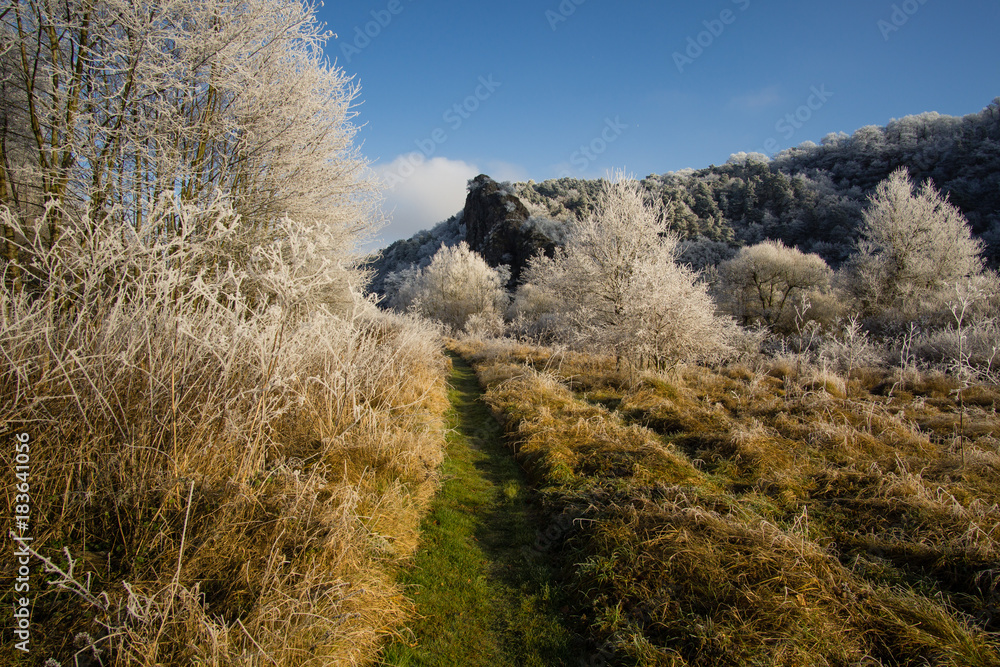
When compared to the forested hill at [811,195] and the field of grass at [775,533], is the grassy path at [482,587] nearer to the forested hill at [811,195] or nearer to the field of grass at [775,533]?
the field of grass at [775,533]

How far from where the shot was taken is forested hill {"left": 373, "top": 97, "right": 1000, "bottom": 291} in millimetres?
41031

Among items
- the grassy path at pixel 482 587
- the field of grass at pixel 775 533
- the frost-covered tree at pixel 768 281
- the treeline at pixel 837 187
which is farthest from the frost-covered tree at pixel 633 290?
the treeline at pixel 837 187

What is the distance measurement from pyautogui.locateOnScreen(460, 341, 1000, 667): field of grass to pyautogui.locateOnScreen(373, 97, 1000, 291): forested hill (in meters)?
34.1

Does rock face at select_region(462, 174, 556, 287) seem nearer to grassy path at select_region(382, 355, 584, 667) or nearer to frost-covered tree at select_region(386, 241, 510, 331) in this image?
frost-covered tree at select_region(386, 241, 510, 331)

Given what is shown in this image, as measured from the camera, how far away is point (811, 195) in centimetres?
4803

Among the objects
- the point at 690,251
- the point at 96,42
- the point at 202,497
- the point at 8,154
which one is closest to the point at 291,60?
the point at 96,42

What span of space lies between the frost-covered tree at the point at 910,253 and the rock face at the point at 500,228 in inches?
976

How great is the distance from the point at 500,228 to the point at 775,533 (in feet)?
163

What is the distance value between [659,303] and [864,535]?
21.3 ft

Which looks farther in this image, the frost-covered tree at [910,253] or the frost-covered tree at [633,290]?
the frost-covered tree at [910,253]

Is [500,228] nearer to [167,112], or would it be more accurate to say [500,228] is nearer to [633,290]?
[633,290]

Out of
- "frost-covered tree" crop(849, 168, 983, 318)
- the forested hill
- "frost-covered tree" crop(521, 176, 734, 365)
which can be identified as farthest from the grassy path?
the forested hill

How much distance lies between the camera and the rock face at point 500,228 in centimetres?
4538

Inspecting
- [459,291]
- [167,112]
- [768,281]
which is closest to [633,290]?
[167,112]
